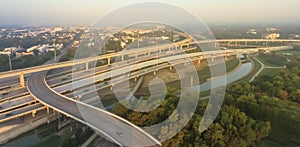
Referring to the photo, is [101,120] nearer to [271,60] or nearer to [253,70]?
[253,70]

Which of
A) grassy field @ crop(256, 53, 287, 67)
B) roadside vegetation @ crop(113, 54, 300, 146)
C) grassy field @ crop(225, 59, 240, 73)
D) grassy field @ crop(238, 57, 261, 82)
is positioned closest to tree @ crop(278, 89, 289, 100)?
roadside vegetation @ crop(113, 54, 300, 146)

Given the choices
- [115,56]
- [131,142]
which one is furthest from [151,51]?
[131,142]

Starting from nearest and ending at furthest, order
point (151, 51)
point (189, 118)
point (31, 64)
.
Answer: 1. point (189, 118)
2. point (31, 64)
3. point (151, 51)

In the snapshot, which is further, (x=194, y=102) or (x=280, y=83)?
(x=280, y=83)

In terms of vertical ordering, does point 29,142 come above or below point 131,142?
below

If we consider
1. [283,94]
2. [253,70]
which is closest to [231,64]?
[253,70]

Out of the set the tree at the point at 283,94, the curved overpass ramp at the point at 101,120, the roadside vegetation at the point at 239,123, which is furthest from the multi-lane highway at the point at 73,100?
the tree at the point at 283,94

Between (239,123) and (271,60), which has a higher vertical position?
(271,60)

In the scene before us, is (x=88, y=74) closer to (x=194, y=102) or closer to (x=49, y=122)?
(x=49, y=122)
